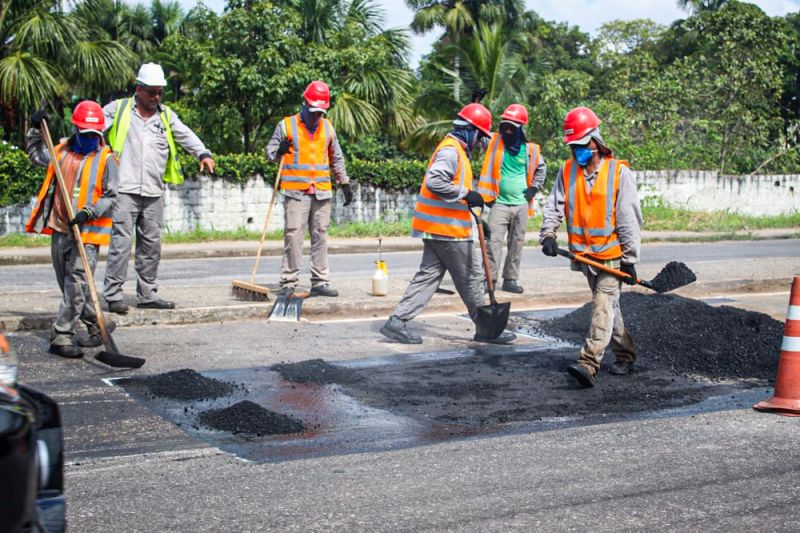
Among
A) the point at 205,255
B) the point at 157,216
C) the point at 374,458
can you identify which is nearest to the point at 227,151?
the point at 205,255

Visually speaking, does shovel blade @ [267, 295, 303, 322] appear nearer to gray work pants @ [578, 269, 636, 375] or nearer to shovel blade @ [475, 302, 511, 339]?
shovel blade @ [475, 302, 511, 339]

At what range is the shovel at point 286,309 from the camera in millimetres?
9586

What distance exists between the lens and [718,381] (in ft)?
24.5

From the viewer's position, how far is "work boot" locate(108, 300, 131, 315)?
29.8 feet

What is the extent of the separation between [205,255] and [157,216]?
878 cm

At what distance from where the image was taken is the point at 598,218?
23.7ft

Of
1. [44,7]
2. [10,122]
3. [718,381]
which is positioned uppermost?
[44,7]

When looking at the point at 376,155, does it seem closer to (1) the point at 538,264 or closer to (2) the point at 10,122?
(2) the point at 10,122

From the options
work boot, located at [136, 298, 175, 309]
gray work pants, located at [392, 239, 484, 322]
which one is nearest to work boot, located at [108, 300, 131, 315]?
work boot, located at [136, 298, 175, 309]

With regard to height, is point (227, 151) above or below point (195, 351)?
above

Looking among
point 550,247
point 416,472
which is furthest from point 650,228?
point 416,472

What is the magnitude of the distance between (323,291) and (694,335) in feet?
12.2

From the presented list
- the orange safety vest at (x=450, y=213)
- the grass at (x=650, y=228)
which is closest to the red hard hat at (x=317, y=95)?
the orange safety vest at (x=450, y=213)

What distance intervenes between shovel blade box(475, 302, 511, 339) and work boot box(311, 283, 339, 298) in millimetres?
2217
